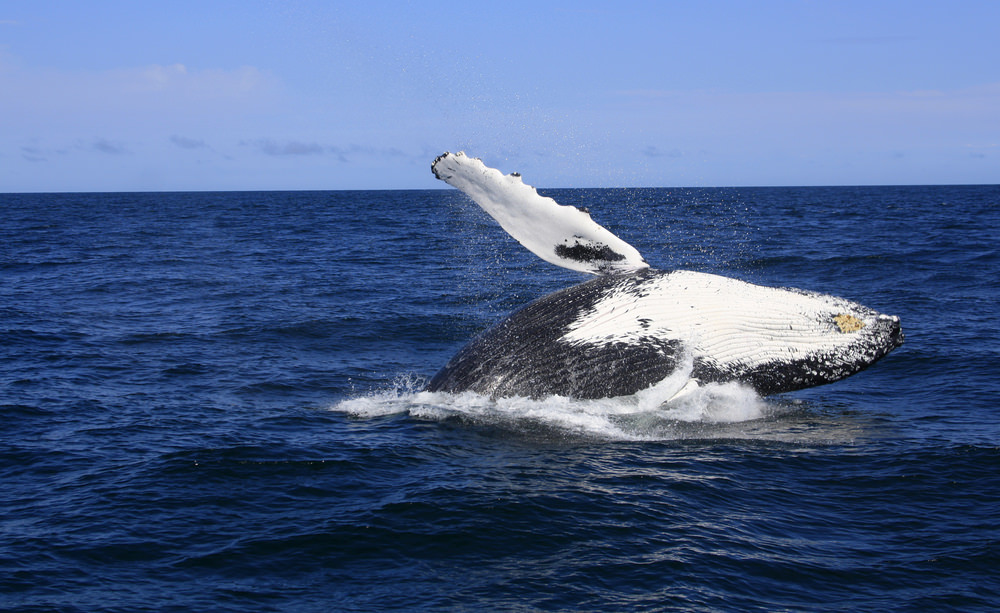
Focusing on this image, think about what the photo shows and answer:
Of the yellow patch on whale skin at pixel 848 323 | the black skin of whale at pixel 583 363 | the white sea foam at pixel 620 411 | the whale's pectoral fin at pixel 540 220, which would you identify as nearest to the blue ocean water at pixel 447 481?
the white sea foam at pixel 620 411

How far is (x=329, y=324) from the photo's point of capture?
15.4 meters

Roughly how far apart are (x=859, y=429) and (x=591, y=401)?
9.05 ft

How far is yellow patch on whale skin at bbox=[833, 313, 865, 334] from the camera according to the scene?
9242mm

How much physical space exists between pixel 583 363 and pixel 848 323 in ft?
9.82

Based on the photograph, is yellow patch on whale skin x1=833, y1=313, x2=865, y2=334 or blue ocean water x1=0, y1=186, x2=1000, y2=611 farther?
yellow patch on whale skin x1=833, y1=313, x2=865, y2=334

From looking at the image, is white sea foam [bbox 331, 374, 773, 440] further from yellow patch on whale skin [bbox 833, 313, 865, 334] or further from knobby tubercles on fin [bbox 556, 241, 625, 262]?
knobby tubercles on fin [bbox 556, 241, 625, 262]

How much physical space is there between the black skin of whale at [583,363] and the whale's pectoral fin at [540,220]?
0.24 meters

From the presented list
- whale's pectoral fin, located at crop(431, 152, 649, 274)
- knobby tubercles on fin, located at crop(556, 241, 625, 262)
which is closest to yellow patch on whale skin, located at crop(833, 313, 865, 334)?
whale's pectoral fin, located at crop(431, 152, 649, 274)

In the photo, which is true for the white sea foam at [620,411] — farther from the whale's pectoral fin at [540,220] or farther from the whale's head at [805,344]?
the whale's pectoral fin at [540,220]

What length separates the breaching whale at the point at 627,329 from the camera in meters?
8.70

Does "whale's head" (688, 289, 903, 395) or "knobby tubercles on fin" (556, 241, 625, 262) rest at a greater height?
"knobby tubercles on fin" (556, 241, 625, 262)

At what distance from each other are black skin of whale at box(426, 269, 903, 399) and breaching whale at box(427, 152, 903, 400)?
10mm

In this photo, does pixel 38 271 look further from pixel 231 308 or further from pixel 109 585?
pixel 109 585

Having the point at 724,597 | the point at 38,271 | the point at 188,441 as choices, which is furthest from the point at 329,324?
the point at 38,271
